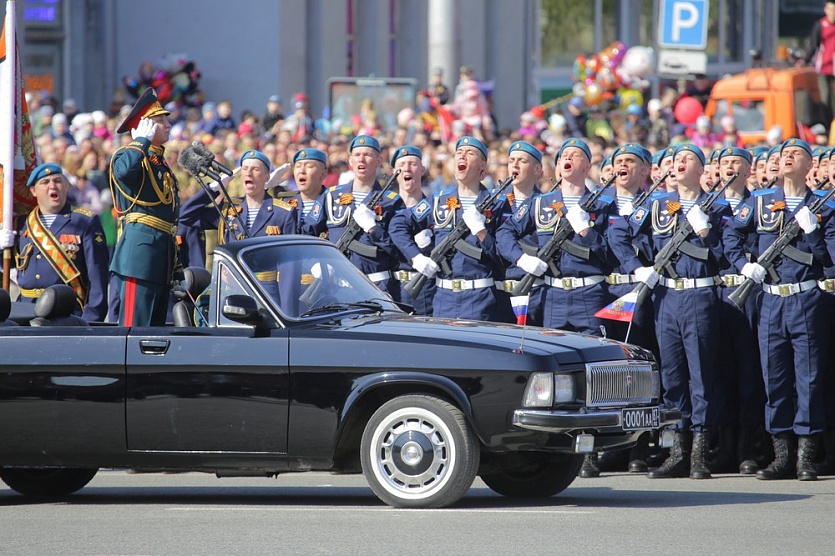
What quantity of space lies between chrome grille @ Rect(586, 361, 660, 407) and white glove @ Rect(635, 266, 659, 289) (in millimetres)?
2059

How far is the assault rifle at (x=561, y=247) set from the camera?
12.5 meters

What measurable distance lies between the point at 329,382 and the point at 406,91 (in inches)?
604

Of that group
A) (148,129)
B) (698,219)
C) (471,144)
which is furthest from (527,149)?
(148,129)

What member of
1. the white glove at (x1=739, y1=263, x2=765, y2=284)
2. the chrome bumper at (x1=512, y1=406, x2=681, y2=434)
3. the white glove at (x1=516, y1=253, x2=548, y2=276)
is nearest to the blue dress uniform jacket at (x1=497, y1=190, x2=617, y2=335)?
the white glove at (x1=516, y1=253, x2=548, y2=276)

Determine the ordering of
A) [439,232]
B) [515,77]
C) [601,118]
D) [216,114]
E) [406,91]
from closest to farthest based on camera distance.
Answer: [439,232] < [406,91] < [216,114] < [601,118] < [515,77]

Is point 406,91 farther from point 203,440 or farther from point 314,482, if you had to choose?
point 203,440

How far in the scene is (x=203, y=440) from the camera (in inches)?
385

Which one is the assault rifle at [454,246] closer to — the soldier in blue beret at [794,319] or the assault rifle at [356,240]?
the assault rifle at [356,240]

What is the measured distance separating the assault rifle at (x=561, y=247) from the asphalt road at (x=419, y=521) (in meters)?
1.75

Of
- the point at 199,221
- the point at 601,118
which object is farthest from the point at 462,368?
the point at 601,118

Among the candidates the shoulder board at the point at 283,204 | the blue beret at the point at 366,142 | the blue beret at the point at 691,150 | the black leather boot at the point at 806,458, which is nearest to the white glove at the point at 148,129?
the shoulder board at the point at 283,204

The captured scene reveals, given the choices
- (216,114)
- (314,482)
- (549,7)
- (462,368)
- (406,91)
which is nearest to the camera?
(462,368)

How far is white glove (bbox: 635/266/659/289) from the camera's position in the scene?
1222cm

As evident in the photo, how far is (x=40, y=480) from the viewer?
1085 cm
